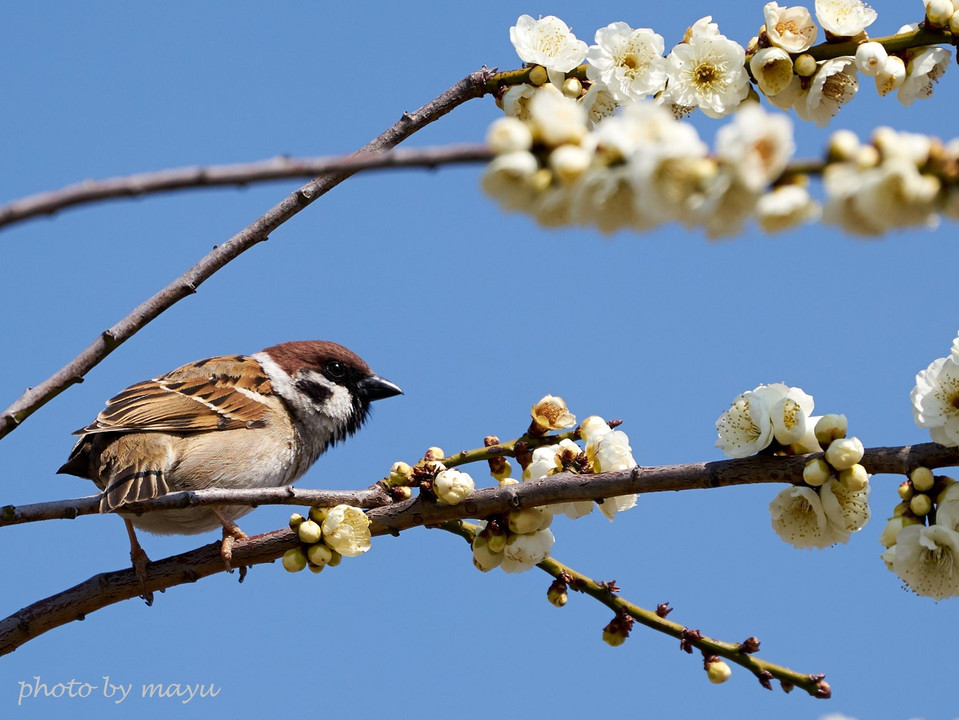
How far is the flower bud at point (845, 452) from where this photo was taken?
2809 mm

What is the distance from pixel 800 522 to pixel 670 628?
0.50 metres

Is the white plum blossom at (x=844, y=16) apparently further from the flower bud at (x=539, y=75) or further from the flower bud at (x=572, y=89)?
the flower bud at (x=539, y=75)

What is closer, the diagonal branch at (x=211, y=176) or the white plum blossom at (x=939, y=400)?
the diagonal branch at (x=211, y=176)

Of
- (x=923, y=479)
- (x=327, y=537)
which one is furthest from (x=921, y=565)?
(x=327, y=537)

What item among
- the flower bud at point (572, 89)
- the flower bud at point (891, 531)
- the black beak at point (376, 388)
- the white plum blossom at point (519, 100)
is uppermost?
the flower bud at point (572, 89)

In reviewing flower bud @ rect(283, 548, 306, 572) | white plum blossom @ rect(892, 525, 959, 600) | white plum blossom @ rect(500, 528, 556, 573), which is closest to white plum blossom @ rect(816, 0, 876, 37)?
white plum blossom @ rect(892, 525, 959, 600)

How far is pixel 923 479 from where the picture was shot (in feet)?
9.16

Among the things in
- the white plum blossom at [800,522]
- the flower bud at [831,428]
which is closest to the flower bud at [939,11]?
the flower bud at [831,428]

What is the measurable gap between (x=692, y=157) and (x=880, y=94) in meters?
2.42

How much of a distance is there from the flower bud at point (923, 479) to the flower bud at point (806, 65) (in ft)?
4.66

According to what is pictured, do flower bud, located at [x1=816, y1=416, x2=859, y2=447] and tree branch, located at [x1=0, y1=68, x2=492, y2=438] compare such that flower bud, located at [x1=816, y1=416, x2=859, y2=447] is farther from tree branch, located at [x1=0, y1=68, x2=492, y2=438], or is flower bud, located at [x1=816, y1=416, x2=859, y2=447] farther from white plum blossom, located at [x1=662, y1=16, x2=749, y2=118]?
tree branch, located at [x1=0, y1=68, x2=492, y2=438]

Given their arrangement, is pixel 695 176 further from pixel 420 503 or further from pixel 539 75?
pixel 539 75

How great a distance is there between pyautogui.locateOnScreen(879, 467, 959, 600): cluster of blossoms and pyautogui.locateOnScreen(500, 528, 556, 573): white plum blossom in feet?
3.28

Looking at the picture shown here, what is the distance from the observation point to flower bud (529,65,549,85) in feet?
11.9
